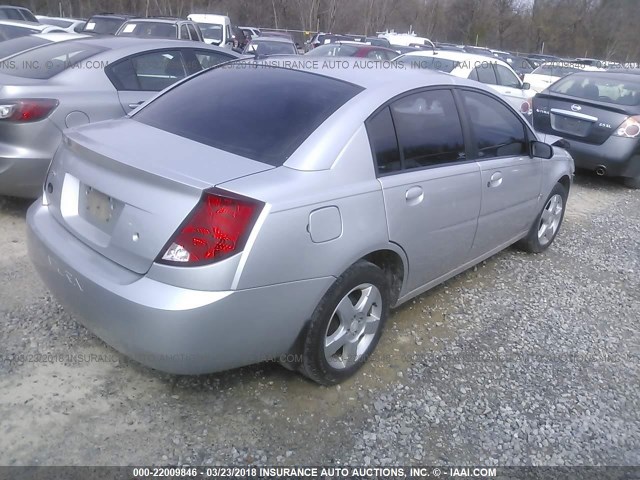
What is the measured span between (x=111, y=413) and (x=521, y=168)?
10.9 ft

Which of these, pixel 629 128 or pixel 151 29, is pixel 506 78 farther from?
pixel 151 29

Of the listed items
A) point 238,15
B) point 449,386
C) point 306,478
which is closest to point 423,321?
point 449,386

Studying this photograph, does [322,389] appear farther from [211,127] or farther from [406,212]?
[211,127]

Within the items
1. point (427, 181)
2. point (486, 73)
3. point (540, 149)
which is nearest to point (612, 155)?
point (486, 73)

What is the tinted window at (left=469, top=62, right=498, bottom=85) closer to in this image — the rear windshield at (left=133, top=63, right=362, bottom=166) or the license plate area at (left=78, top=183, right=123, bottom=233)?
the rear windshield at (left=133, top=63, right=362, bottom=166)

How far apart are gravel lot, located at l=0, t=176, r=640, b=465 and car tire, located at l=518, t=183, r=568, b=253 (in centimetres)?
109

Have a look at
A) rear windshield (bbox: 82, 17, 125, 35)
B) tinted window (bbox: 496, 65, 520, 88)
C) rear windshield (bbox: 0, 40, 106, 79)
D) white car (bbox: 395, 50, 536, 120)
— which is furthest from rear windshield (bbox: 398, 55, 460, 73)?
rear windshield (bbox: 82, 17, 125, 35)

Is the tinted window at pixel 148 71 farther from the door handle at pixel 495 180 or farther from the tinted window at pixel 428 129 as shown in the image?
the door handle at pixel 495 180

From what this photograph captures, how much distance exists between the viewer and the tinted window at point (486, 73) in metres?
9.83

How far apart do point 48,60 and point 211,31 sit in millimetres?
13421

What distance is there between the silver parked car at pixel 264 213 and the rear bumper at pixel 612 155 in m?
4.81

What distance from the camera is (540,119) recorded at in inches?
335

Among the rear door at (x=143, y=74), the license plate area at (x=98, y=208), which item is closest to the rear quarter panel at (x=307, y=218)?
the license plate area at (x=98, y=208)

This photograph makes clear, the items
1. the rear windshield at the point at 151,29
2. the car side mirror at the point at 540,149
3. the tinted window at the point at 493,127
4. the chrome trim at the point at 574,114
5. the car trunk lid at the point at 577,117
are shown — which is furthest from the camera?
the rear windshield at the point at 151,29
